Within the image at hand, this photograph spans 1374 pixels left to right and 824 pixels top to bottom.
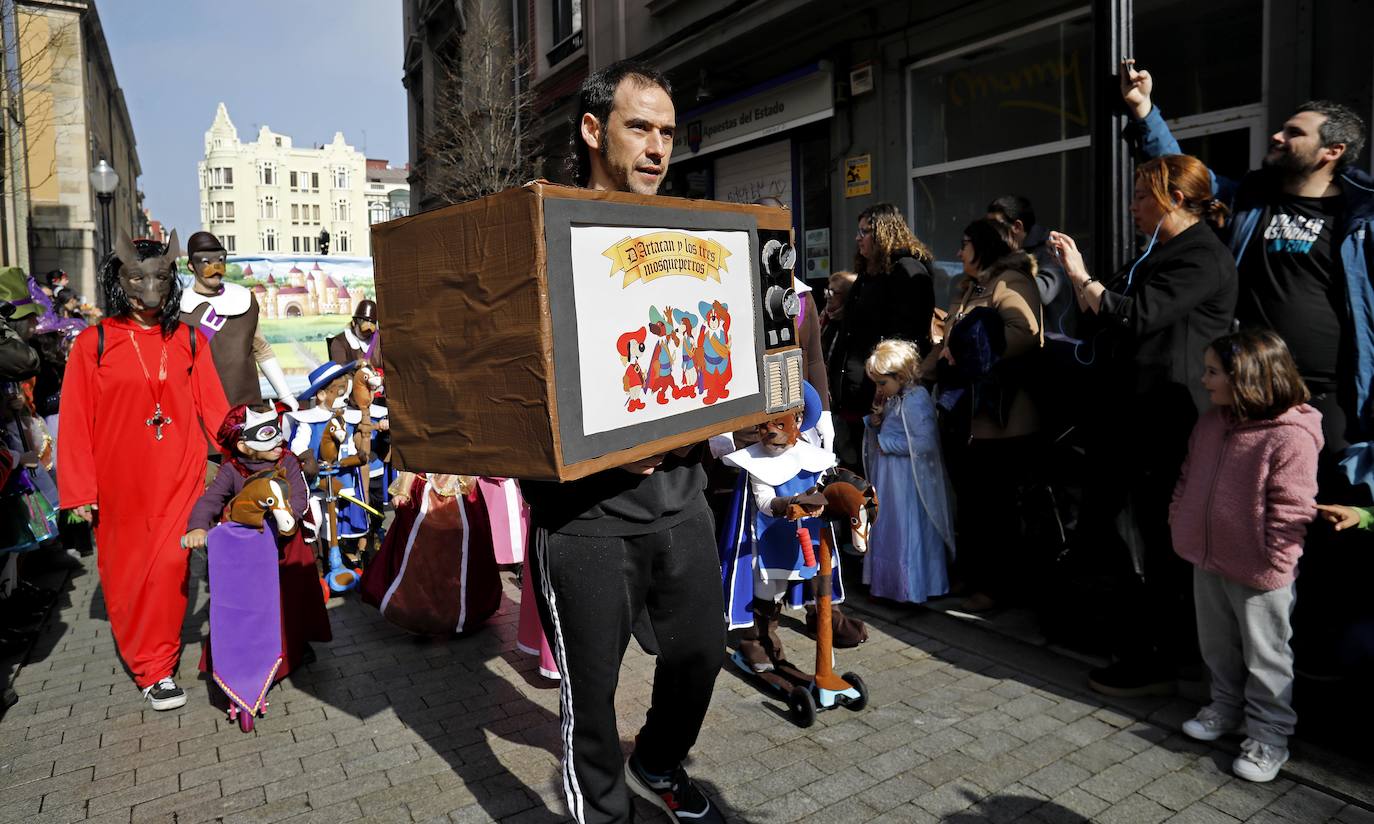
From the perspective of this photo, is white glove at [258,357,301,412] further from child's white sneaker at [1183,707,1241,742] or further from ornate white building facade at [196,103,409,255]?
ornate white building facade at [196,103,409,255]

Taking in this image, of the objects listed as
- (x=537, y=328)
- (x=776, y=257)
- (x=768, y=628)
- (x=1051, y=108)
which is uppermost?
(x=1051, y=108)

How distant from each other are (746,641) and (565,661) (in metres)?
2.13

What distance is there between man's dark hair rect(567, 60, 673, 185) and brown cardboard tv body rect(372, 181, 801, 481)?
1.36ft

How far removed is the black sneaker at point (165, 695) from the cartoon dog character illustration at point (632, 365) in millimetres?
3502

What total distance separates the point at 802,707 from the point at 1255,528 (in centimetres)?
193

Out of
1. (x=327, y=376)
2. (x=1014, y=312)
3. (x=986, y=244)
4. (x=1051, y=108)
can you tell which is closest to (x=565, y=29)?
(x=1051, y=108)

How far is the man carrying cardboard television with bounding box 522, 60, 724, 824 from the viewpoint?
2.63m

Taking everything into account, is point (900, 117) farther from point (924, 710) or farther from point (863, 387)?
point (924, 710)

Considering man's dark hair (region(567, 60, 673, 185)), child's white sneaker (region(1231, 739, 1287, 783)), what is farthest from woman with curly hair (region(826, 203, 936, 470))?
man's dark hair (region(567, 60, 673, 185))

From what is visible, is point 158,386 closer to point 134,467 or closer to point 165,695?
point 134,467

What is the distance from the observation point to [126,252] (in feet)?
14.9

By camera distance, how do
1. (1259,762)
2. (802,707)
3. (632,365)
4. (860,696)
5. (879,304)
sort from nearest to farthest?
(632,365) < (1259,762) < (802,707) < (860,696) < (879,304)

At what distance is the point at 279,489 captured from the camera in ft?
Result: 14.6

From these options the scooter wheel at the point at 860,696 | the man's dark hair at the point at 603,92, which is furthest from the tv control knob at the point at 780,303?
the scooter wheel at the point at 860,696
